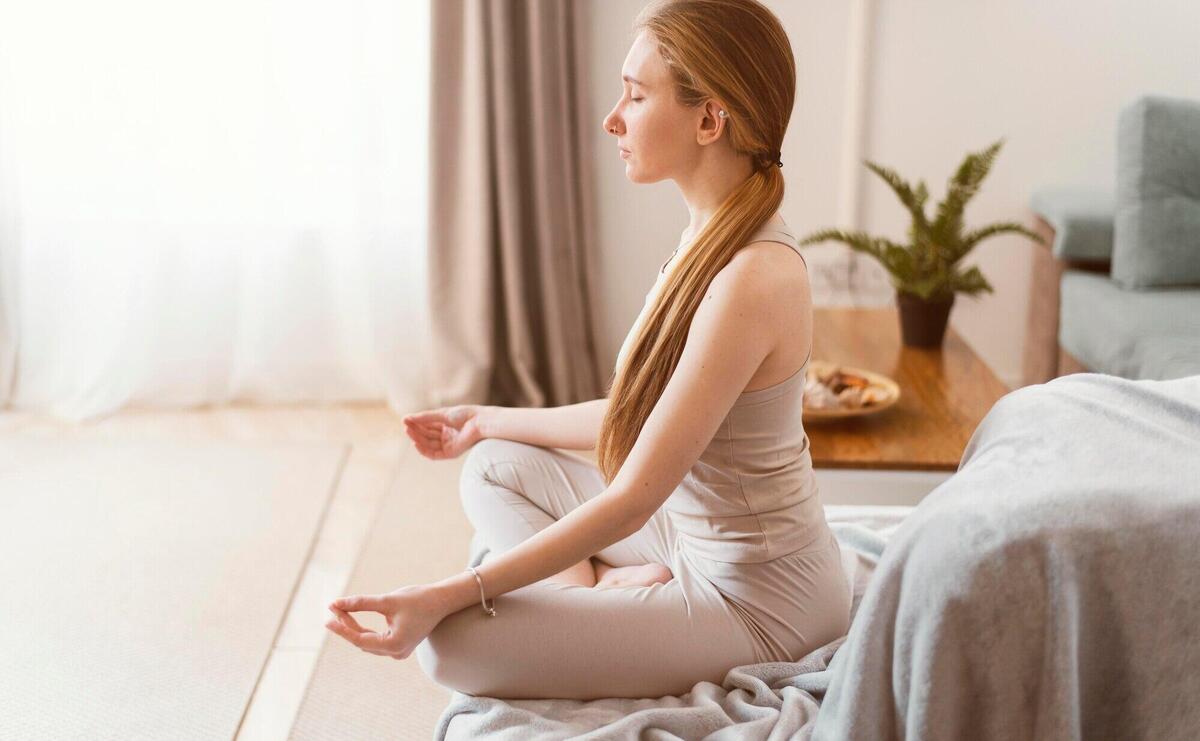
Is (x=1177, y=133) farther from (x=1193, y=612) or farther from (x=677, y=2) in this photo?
(x=1193, y=612)

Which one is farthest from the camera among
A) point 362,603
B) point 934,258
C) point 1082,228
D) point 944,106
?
point 944,106

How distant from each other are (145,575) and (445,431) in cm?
102

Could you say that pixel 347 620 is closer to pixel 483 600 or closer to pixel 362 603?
pixel 362 603

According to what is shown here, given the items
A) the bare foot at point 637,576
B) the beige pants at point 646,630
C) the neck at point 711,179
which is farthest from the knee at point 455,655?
the neck at point 711,179

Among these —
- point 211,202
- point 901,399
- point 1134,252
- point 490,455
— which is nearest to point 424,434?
point 490,455

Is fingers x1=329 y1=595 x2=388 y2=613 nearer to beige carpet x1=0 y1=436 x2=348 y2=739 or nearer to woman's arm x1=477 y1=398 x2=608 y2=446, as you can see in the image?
woman's arm x1=477 y1=398 x2=608 y2=446

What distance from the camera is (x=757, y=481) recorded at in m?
1.44

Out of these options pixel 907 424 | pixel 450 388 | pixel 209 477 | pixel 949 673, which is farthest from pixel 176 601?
pixel 949 673

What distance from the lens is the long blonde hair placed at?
4.57ft

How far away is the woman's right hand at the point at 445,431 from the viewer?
1.79 m

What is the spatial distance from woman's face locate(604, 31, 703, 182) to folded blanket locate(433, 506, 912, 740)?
605mm

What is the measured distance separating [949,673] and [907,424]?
1.38 meters

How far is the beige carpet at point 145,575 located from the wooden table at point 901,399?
114 cm

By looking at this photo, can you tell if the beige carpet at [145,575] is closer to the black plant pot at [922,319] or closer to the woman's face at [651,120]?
the woman's face at [651,120]
